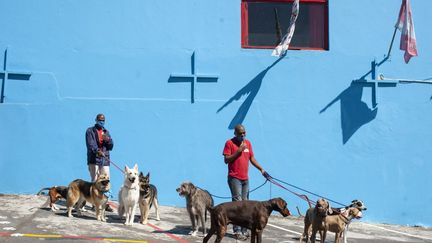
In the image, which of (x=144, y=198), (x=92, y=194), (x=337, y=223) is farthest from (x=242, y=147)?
(x=92, y=194)

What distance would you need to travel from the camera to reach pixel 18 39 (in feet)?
35.8

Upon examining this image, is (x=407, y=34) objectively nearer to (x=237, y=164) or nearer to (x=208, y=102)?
(x=208, y=102)

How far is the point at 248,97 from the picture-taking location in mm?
11266

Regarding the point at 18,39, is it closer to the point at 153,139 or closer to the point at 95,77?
the point at 95,77

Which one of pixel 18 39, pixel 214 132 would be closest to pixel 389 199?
pixel 214 132

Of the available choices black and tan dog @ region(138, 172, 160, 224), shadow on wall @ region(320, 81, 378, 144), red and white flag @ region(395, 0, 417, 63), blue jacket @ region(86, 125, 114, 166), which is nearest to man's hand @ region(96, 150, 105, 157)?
blue jacket @ region(86, 125, 114, 166)

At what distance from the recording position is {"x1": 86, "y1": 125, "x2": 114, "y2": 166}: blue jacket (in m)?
9.65

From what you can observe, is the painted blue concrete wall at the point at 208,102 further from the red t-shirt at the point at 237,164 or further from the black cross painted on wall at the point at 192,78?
the red t-shirt at the point at 237,164

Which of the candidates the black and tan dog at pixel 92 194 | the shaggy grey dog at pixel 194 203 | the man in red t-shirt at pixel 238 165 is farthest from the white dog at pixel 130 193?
the man in red t-shirt at pixel 238 165

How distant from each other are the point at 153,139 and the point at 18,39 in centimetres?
350

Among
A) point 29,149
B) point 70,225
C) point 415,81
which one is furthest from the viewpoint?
point 415,81

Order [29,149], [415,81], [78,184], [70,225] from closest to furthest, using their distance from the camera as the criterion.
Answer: [70,225], [78,184], [29,149], [415,81]

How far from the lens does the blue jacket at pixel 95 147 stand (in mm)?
9648

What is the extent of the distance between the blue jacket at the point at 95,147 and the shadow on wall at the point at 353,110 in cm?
469
